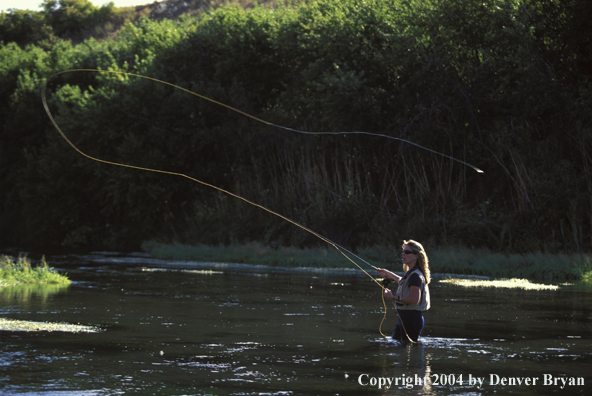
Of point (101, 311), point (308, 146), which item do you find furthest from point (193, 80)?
point (101, 311)

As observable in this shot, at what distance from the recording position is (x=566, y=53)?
26.1 m

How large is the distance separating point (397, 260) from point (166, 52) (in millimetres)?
→ 18056

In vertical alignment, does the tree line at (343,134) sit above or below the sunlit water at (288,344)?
above

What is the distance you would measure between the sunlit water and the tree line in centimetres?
859

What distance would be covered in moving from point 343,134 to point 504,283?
1146 centimetres

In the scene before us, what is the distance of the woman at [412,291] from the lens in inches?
395

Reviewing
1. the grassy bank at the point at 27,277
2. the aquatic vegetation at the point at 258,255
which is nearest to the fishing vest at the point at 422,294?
Answer: the grassy bank at the point at 27,277

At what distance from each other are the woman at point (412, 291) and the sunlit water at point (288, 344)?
29cm

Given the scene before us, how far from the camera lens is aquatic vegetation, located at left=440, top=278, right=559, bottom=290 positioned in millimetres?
18706

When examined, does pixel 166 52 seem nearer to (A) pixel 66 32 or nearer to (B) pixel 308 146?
(B) pixel 308 146

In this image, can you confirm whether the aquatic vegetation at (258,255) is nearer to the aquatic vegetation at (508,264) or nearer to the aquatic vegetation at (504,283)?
the aquatic vegetation at (508,264)

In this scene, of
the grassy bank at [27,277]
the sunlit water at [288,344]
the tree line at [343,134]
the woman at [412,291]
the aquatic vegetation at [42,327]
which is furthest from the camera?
the tree line at [343,134]

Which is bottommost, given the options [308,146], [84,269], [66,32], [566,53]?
[84,269]

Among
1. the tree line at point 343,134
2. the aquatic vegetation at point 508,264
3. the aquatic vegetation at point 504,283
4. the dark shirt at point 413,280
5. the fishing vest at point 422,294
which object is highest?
the tree line at point 343,134
